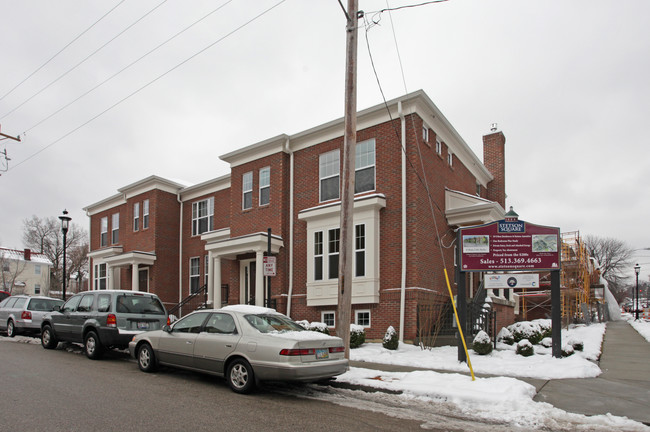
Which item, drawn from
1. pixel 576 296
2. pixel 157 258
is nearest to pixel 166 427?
pixel 157 258

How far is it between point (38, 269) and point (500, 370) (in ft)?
226

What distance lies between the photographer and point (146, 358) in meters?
9.70

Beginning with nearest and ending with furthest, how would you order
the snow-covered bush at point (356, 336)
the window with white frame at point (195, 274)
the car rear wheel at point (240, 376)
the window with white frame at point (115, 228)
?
the car rear wheel at point (240, 376) < the snow-covered bush at point (356, 336) < the window with white frame at point (195, 274) < the window with white frame at point (115, 228)

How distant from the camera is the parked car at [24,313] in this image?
1598 centimetres

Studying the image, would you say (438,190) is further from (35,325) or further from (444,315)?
(35,325)

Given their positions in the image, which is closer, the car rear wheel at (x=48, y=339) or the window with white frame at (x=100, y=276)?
the car rear wheel at (x=48, y=339)

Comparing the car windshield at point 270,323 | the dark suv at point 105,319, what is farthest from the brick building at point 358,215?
the car windshield at point 270,323

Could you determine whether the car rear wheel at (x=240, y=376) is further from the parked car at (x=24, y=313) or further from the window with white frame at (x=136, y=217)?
the window with white frame at (x=136, y=217)

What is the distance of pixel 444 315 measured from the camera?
611 inches

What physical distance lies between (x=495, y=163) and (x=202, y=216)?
14.5m

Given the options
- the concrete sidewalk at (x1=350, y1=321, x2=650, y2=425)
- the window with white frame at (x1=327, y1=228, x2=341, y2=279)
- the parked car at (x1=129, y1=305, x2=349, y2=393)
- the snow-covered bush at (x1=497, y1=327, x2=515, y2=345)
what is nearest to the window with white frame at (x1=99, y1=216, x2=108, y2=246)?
the window with white frame at (x1=327, y1=228, x2=341, y2=279)

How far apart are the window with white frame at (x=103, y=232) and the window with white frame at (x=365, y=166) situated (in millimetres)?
19020

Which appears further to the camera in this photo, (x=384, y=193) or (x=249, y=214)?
(x=249, y=214)

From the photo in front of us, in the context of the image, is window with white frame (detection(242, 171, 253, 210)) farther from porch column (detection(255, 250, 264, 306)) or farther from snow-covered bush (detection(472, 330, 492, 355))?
snow-covered bush (detection(472, 330, 492, 355))
